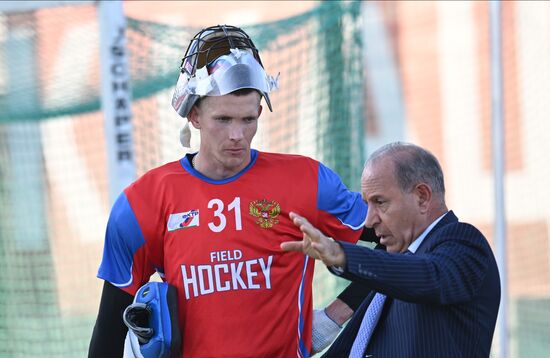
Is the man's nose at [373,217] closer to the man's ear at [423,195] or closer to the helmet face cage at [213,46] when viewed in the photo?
→ the man's ear at [423,195]

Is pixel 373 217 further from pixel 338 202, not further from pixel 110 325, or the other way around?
pixel 110 325

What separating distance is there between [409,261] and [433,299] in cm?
12

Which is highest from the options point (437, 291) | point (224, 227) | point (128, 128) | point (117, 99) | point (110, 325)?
point (117, 99)

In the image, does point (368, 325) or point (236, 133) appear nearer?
point (368, 325)

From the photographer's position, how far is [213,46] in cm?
338

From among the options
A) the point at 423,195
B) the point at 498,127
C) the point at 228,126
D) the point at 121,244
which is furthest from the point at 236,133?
the point at 498,127

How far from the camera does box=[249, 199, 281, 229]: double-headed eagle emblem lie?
3.29 metres

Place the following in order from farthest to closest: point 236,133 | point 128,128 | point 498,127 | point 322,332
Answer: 1. point 498,127
2. point 128,128
3. point 322,332
4. point 236,133

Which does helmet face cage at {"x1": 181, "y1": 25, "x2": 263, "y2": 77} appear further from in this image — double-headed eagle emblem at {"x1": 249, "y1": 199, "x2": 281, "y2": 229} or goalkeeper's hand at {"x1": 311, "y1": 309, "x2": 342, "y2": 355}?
goalkeeper's hand at {"x1": 311, "y1": 309, "x2": 342, "y2": 355}

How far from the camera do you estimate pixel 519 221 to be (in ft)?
27.7

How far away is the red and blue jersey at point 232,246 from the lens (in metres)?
3.24

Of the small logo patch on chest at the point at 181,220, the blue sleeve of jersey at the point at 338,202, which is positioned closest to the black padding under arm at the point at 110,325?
the small logo patch on chest at the point at 181,220

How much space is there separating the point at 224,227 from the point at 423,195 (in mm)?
711

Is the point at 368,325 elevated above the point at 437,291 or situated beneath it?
situated beneath
